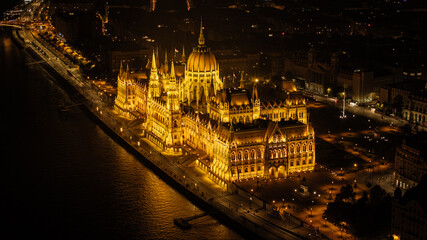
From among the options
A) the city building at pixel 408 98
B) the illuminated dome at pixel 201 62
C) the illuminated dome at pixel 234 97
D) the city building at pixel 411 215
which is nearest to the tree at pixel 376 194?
the city building at pixel 411 215

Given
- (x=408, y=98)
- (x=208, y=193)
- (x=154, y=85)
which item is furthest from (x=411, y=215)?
(x=154, y=85)

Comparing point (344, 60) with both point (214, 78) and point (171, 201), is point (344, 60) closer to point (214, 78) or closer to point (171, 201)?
point (214, 78)

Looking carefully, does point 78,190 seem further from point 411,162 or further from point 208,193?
point 411,162

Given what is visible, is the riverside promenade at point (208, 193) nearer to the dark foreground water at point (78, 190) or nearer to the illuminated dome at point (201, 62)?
the dark foreground water at point (78, 190)

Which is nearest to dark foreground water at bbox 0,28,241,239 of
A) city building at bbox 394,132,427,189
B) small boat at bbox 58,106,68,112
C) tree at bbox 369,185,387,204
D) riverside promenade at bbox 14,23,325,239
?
riverside promenade at bbox 14,23,325,239

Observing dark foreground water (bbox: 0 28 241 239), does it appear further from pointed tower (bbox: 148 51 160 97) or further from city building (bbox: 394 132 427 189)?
city building (bbox: 394 132 427 189)

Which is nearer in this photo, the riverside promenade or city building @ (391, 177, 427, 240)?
city building @ (391, 177, 427, 240)
